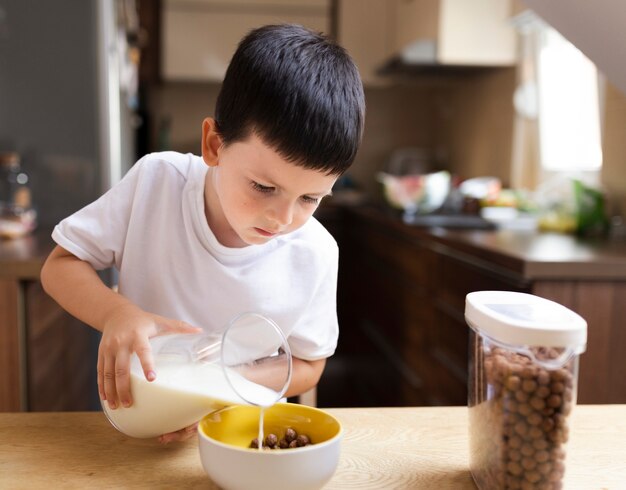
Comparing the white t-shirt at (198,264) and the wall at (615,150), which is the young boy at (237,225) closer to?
the white t-shirt at (198,264)

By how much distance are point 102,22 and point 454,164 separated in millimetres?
2368

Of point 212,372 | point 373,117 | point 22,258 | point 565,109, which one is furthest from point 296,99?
point 373,117

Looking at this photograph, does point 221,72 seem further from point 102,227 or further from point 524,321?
point 524,321

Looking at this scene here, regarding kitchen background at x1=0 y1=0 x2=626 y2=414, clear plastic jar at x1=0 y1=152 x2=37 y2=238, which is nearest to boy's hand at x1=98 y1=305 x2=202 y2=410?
kitchen background at x1=0 y1=0 x2=626 y2=414

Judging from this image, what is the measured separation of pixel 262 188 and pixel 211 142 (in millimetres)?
127

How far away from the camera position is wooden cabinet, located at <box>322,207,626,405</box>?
1.55 meters

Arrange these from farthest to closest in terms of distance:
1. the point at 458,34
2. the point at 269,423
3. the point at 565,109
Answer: the point at 458,34
the point at 565,109
the point at 269,423

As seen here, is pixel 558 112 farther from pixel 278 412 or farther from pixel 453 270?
pixel 278 412

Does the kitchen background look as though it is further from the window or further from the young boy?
the young boy

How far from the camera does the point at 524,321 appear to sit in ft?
1.88

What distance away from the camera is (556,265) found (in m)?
1.53

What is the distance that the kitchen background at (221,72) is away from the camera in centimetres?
219

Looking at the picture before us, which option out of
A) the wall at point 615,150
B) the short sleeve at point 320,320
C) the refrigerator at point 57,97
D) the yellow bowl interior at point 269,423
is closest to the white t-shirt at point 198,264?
the short sleeve at point 320,320

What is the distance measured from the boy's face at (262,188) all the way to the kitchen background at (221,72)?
0.33 meters
